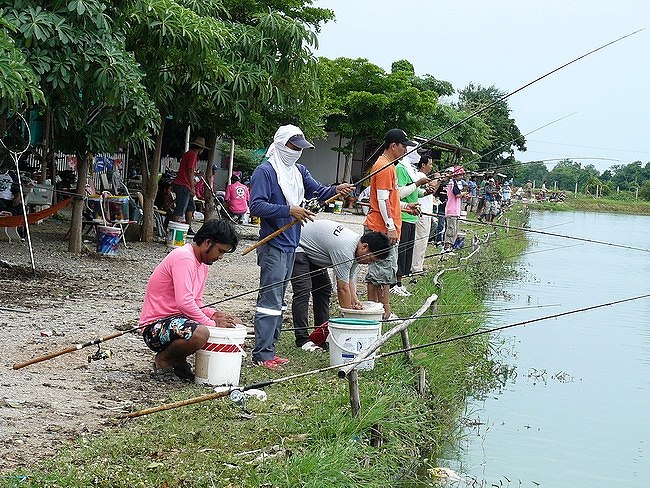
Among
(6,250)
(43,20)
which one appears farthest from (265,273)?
(6,250)

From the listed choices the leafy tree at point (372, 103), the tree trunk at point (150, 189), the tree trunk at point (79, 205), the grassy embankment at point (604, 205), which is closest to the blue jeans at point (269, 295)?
the tree trunk at point (79, 205)

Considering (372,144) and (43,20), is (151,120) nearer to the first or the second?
(43,20)

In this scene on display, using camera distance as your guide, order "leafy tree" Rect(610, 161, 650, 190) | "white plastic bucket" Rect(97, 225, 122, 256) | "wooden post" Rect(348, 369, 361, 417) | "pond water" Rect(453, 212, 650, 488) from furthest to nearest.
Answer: "leafy tree" Rect(610, 161, 650, 190), "white plastic bucket" Rect(97, 225, 122, 256), "pond water" Rect(453, 212, 650, 488), "wooden post" Rect(348, 369, 361, 417)

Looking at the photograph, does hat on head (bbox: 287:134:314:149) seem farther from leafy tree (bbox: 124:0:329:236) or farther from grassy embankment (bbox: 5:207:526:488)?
leafy tree (bbox: 124:0:329:236)

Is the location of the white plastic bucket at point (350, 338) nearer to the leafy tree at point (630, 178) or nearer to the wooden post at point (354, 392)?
the wooden post at point (354, 392)

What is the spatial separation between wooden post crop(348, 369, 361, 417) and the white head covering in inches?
75.2

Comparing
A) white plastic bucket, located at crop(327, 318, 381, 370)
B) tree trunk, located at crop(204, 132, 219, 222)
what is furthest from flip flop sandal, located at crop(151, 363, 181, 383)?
tree trunk, located at crop(204, 132, 219, 222)

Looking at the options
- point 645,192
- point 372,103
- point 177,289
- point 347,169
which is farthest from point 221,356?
point 645,192

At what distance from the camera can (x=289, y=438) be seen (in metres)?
5.20

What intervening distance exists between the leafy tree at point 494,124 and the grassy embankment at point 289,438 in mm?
1985

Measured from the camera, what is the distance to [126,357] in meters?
7.02

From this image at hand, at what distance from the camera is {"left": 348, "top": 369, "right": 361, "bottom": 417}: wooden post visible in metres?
5.18

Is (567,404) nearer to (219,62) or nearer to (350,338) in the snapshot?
(350,338)

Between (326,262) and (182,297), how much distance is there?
1.74 metres
